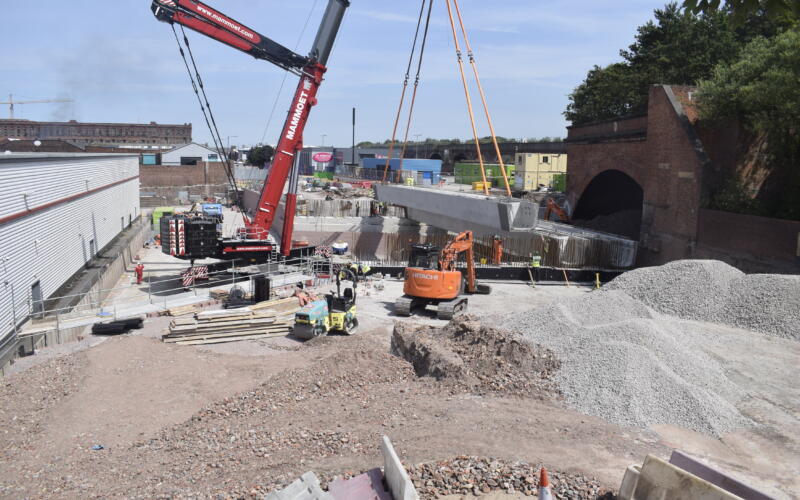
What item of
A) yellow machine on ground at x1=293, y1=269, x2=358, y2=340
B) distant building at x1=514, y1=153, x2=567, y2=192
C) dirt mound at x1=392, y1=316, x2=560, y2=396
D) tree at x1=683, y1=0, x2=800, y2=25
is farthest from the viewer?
distant building at x1=514, y1=153, x2=567, y2=192

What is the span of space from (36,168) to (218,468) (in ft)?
50.6

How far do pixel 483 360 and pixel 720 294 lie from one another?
10.3 metres

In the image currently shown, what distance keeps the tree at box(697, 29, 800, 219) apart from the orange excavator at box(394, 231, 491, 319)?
14.2m

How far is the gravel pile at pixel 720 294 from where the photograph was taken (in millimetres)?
17831

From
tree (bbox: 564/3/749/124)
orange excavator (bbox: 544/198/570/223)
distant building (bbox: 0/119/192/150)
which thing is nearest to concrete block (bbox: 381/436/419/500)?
orange excavator (bbox: 544/198/570/223)

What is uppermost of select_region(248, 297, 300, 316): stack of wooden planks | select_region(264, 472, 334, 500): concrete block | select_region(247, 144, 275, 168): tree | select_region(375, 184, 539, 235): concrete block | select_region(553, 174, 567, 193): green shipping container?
select_region(247, 144, 275, 168): tree

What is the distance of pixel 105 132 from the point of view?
122 m

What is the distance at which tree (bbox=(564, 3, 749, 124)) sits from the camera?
154 feet

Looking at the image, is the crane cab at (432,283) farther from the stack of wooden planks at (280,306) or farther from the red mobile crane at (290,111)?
the red mobile crane at (290,111)

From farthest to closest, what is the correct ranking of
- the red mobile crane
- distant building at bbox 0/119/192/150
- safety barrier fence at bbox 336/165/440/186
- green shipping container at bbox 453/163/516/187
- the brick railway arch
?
distant building at bbox 0/119/192/150, green shipping container at bbox 453/163/516/187, safety barrier fence at bbox 336/165/440/186, the brick railway arch, the red mobile crane

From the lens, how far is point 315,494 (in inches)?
298

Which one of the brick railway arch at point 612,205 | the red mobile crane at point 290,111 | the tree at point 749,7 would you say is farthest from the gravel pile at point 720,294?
the brick railway arch at point 612,205

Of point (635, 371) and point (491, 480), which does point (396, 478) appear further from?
point (635, 371)

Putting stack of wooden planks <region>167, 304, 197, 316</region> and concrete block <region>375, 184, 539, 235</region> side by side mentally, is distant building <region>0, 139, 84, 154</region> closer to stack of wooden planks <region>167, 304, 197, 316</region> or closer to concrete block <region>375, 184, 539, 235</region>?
concrete block <region>375, 184, 539, 235</region>
